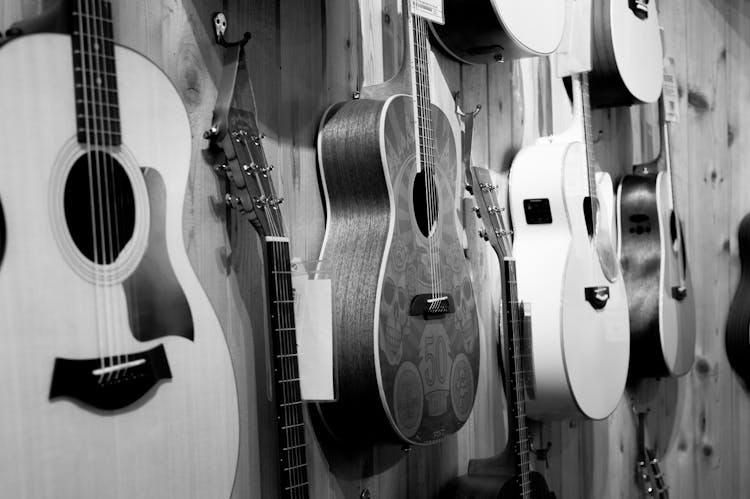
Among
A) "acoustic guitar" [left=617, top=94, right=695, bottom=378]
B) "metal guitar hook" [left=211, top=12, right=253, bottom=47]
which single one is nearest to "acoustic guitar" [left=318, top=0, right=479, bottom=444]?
"metal guitar hook" [left=211, top=12, right=253, bottom=47]

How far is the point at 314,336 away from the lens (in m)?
1.29

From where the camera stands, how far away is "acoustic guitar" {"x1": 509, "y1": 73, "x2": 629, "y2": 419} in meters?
1.86

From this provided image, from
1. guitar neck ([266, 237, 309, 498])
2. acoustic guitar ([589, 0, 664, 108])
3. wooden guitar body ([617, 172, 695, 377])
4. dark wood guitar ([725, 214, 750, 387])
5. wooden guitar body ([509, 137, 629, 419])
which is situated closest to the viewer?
guitar neck ([266, 237, 309, 498])

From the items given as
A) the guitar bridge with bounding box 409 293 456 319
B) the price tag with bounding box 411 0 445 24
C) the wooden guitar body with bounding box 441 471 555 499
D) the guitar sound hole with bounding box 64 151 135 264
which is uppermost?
the price tag with bounding box 411 0 445 24

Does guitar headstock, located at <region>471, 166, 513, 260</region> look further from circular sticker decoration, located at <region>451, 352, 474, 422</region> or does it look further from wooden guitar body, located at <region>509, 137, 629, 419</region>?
circular sticker decoration, located at <region>451, 352, 474, 422</region>

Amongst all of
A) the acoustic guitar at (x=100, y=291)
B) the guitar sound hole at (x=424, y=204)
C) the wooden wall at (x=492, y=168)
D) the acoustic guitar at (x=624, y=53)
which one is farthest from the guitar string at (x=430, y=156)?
the acoustic guitar at (x=624, y=53)

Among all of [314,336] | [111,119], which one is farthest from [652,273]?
[111,119]

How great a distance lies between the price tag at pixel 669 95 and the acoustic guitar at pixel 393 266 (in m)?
1.35

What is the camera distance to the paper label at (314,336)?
4.19 ft

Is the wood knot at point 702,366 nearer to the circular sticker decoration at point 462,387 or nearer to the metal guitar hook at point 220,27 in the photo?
the circular sticker decoration at point 462,387

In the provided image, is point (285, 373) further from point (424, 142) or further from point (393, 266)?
point (424, 142)

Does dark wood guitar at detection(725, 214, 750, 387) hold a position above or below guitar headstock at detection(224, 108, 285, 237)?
below

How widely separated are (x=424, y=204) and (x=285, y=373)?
463 mm

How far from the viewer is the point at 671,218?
2443 mm
